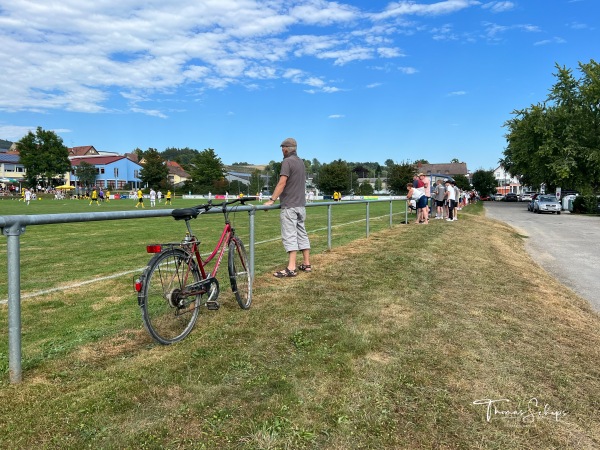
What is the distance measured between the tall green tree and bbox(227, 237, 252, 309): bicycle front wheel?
9147 centimetres

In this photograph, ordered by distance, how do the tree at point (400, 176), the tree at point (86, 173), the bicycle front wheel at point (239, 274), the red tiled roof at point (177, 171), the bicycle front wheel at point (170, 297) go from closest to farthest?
the bicycle front wheel at point (170, 297), the bicycle front wheel at point (239, 274), the tree at point (400, 176), the tree at point (86, 173), the red tiled roof at point (177, 171)

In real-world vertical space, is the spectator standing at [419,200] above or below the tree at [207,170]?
below

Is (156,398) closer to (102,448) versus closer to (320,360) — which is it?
(102,448)

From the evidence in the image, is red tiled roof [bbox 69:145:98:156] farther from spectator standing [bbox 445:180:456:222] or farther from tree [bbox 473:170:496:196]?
spectator standing [bbox 445:180:456:222]

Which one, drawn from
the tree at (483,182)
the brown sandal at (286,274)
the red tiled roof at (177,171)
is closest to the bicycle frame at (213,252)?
the brown sandal at (286,274)

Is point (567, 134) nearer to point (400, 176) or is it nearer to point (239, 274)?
point (400, 176)

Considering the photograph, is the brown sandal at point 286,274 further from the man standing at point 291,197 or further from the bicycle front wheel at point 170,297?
the bicycle front wheel at point 170,297

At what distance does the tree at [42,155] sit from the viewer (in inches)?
3100

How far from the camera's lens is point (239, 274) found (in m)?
4.92

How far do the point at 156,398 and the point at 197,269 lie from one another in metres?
1.45

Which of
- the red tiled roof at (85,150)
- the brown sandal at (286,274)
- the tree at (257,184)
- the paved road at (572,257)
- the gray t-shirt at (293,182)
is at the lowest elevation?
the paved road at (572,257)

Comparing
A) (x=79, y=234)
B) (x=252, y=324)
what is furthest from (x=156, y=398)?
(x=79, y=234)

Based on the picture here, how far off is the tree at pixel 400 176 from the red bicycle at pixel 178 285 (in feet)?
275

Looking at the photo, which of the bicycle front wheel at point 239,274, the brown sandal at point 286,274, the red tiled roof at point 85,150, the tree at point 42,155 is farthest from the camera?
the red tiled roof at point 85,150
